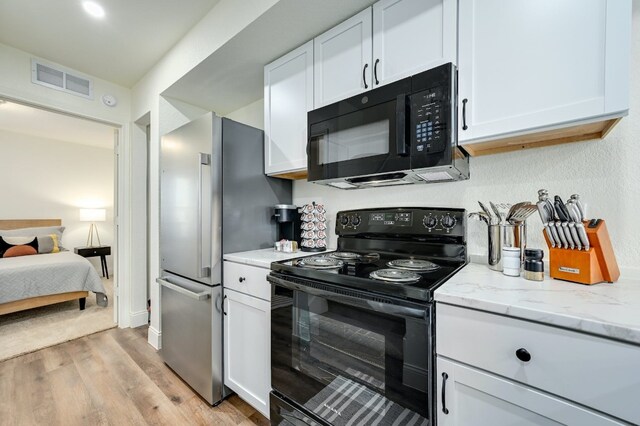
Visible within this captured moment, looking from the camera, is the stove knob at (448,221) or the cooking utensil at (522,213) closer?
the cooking utensil at (522,213)

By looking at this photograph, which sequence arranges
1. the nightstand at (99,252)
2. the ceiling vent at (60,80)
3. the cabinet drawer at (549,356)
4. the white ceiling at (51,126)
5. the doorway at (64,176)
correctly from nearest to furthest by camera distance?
the cabinet drawer at (549,356), the ceiling vent at (60,80), the white ceiling at (51,126), the doorway at (64,176), the nightstand at (99,252)

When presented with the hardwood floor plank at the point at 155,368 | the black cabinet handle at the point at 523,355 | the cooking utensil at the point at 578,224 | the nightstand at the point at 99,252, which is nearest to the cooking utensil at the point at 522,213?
the cooking utensil at the point at 578,224

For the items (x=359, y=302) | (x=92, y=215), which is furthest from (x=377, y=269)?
(x=92, y=215)

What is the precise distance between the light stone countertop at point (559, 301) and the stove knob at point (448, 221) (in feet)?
1.23

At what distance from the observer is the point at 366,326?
101cm

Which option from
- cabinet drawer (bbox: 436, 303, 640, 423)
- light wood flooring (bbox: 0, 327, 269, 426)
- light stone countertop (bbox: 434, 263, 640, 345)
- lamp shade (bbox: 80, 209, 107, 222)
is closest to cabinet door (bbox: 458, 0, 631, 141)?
light stone countertop (bbox: 434, 263, 640, 345)

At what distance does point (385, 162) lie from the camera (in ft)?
4.24

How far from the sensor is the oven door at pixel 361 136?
1.23 metres

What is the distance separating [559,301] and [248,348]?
4.69ft

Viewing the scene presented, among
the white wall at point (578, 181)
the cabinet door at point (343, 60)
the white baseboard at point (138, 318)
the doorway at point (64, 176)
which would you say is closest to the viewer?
the white wall at point (578, 181)

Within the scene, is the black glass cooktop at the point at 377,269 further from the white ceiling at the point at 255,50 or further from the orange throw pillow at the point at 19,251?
the orange throw pillow at the point at 19,251

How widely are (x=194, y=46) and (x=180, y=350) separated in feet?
7.25

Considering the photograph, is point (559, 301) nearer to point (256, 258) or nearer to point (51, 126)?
point (256, 258)

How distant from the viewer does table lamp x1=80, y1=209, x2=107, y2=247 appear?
16.9ft
